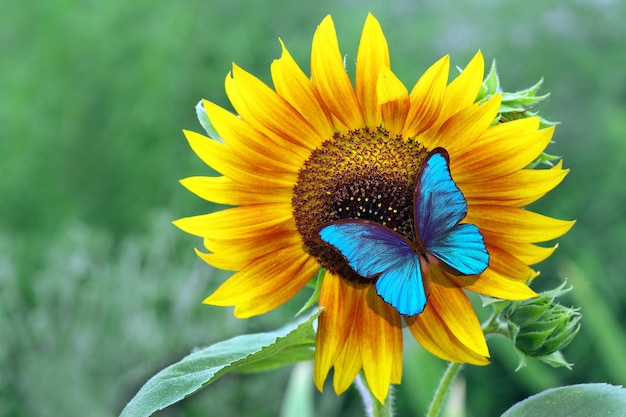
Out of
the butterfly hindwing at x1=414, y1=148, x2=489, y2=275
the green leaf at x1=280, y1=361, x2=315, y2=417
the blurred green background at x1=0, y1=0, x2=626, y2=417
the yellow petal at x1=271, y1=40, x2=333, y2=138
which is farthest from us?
the blurred green background at x1=0, y1=0, x2=626, y2=417

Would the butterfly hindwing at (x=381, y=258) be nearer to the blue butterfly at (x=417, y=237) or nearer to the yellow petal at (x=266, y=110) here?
the blue butterfly at (x=417, y=237)

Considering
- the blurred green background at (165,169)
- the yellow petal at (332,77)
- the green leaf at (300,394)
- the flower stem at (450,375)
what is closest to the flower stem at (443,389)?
the flower stem at (450,375)

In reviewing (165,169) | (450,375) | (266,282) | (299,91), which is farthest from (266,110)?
(165,169)

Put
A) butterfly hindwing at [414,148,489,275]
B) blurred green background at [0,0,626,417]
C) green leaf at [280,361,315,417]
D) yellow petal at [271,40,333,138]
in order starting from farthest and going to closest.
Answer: blurred green background at [0,0,626,417] → green leaf at [280,361,315,417] → yellow petal at [271,40,333,138] → butterfly hindwing at [414,148,489,275]

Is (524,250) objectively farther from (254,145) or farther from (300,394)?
(300,394)

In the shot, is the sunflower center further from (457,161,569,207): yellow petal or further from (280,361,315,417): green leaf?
(280,361,315,417): green leaf

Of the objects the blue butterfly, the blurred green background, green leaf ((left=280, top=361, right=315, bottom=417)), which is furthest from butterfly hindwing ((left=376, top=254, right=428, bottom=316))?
the blurred green background

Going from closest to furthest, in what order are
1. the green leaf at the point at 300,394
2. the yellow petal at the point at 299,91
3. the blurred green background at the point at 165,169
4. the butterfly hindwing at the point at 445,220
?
the butterfly hindwing at the point at 445,220
the yellow petal at the point at 299,91
the green leaf at the point at 300,394
the blurred green background at the point at 165,169
